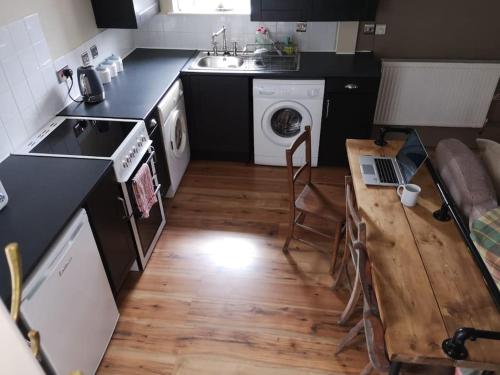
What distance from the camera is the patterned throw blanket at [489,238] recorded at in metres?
1.69

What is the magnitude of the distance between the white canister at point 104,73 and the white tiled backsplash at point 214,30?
0.84 meters

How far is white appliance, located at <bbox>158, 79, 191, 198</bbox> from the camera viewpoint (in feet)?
9.68

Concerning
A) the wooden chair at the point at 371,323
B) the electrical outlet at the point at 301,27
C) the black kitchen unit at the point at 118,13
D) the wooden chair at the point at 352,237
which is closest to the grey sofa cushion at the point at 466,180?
the wooden chair at the point at 352,237

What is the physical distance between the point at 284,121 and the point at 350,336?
6.73 ft

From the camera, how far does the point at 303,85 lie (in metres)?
3.23

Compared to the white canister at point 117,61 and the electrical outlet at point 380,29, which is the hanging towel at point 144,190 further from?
the electrical outlet at point 380,29

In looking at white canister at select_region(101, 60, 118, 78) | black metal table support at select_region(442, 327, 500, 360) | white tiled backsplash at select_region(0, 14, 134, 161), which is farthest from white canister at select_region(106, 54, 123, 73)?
black metal table support at select_region(442, 327, 500, 360)

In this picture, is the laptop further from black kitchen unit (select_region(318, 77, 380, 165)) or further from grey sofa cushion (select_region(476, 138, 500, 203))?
black kitchen unit (select_region(318, 77, 380, 165))

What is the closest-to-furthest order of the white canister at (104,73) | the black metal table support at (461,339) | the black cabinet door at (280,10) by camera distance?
the black metal table support at (461,339), the white canister at (104,73), the black cabinet door at (280,10)

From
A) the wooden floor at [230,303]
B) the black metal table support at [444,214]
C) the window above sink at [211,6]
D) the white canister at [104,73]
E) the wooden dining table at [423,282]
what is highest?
the window above sink at [211,6]

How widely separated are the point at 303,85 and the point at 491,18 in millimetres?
1666

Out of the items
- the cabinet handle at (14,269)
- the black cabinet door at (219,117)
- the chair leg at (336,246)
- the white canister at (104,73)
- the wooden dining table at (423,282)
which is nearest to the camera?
the cabinet handle at (14,269)

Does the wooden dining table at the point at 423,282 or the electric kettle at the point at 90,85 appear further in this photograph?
the electric kettle at the point at 90,85

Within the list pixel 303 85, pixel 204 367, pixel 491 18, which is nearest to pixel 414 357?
pixel 204 367
